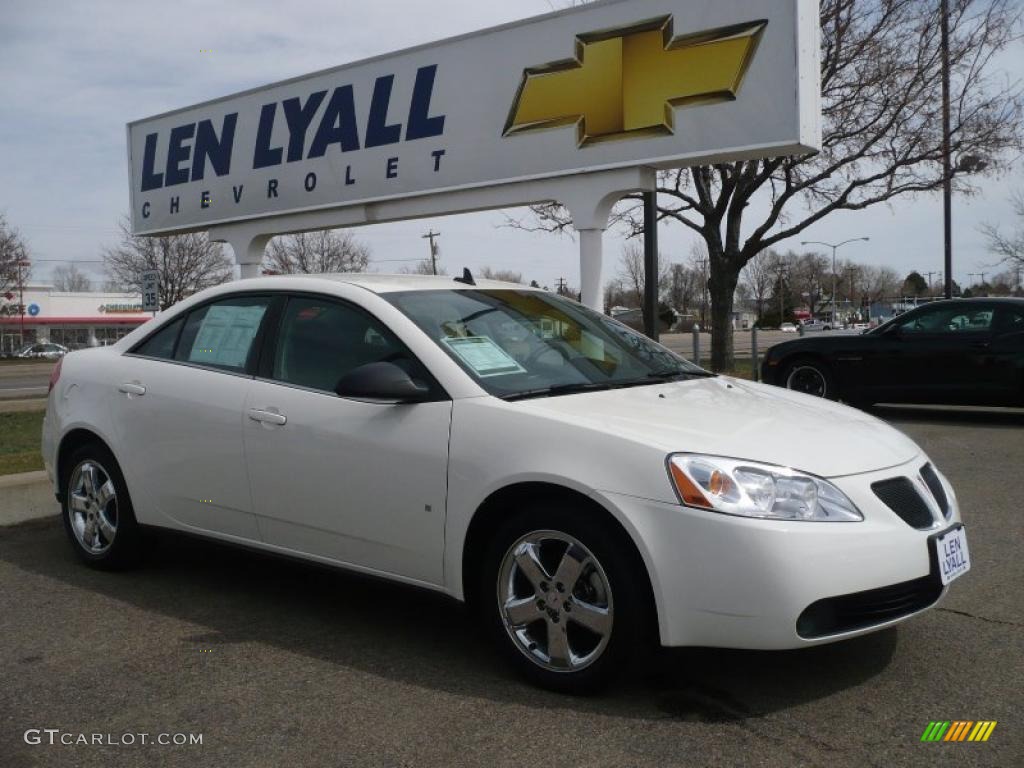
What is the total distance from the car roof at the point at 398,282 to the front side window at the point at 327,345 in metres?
0.15

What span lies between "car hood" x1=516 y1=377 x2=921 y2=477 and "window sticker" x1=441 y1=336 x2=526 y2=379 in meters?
0.28

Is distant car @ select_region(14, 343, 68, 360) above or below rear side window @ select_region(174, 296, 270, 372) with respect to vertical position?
above

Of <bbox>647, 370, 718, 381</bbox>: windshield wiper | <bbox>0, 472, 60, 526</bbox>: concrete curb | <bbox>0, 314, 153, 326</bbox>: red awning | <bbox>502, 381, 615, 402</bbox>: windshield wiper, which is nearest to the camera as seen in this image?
<bbox>502, 381, 615, 402</bbox>: windshield wiper

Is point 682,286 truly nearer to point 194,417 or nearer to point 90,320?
point 90,320

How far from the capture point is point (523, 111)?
1146 cm

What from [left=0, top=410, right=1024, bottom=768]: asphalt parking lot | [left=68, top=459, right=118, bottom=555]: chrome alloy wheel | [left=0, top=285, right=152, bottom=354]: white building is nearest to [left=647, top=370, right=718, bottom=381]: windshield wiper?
[left=0, top=410, right=1024, bottom=768]: asphalt parking lot

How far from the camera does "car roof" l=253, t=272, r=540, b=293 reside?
4.41m

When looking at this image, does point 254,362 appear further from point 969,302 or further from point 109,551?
point 969,302

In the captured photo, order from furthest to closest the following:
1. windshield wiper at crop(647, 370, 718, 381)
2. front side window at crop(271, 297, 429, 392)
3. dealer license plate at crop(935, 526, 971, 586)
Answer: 1. windshield wiper at crop(647, 370, 718, 381)
2. front side window at crop(271, 297, 429, 392)
3. dealer license plate at crop(935, 526, 971, 586)

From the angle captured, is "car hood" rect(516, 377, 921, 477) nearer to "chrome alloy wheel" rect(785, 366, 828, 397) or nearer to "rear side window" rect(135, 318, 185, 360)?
"rear side window" rect(135, 318, 185, 360)

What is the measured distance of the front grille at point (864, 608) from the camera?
3115mm

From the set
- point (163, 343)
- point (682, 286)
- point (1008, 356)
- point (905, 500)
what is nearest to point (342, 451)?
point (163, 343)

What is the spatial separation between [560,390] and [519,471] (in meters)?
0.53

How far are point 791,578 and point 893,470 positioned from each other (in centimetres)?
69
